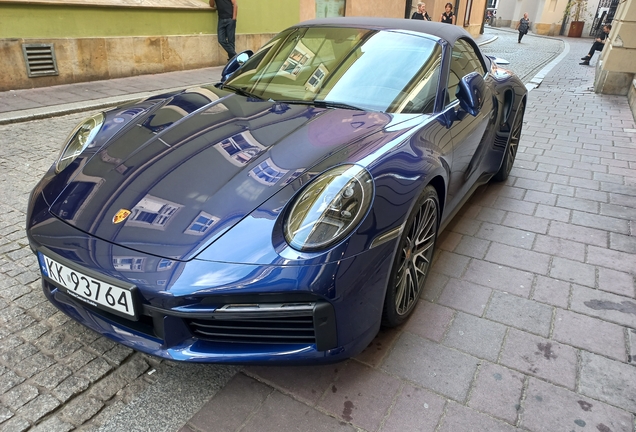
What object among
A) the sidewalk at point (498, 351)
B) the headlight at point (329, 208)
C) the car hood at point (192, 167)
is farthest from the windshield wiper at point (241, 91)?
the sidewalk at point (498, 351)

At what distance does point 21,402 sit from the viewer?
1757mm

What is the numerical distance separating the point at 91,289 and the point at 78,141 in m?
1.08

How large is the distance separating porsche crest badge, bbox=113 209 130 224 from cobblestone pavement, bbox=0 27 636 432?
25.1 inches

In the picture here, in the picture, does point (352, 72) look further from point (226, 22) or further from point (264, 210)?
point (226, 22)

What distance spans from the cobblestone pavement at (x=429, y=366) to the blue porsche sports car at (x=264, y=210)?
0.83 ft

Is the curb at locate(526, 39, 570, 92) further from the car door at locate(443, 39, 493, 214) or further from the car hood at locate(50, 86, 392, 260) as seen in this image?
the car hood at locate(50, 86, 392, 260)

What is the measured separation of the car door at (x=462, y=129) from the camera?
8.63 feet

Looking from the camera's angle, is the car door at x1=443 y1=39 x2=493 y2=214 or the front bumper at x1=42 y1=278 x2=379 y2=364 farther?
the car door at x1=443 y1=39 x2=493 y2=214

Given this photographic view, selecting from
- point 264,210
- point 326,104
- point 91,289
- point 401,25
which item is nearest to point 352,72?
point 326,104

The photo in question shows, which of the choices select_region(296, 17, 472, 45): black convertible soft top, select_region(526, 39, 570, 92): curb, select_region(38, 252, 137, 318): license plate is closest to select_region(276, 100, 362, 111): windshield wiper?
select_region(296, 17, 472, 45): black convertible soft top

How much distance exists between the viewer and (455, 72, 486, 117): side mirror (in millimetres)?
2656

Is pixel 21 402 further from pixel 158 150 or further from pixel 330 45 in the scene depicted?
pixel 330 45

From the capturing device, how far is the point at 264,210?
1774 millimetres

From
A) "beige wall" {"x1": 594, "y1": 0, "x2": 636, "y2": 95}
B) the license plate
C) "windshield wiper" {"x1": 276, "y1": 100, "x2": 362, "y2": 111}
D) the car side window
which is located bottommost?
"beige wall" {"x1": 594, "y1": 0, "x2": 636, "y2": 95}
